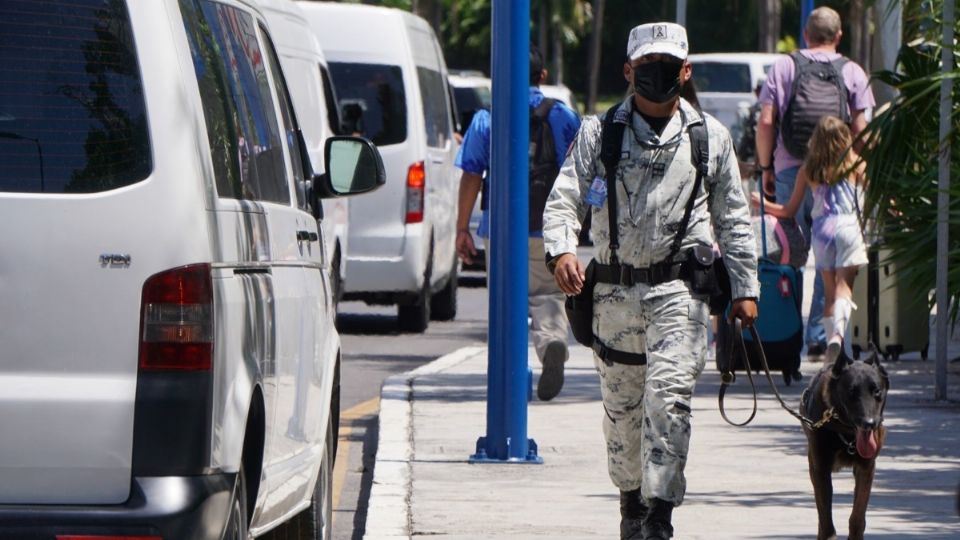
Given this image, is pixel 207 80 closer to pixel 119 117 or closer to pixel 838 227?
pixel 119 117

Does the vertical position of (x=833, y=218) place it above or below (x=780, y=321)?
above

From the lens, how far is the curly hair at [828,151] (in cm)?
1182

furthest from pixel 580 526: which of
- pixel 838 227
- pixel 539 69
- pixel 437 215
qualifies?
pixel 437 215

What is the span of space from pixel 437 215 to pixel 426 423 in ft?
22.1

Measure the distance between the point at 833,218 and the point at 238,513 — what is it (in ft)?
25.4

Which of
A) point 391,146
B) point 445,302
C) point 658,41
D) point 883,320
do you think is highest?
point 658,41

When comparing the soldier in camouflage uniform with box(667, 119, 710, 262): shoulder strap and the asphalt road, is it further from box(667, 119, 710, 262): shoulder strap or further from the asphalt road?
the asphalt road

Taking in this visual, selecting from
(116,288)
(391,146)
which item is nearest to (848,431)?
(116,288)

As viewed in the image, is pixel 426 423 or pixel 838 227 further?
pixel 838 227

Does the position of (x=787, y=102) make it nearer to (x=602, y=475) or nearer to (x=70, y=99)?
(x=602, y=475)

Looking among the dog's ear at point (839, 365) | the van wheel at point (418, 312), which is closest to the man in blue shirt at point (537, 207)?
the dog's ear at point (839, 365)

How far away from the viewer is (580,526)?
24.9 ft

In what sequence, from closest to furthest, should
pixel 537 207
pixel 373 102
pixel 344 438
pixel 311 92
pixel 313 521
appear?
1. pixel 313 521
2. pixel 344 438
3. pixel 537 207
4. pixel 311 92
5. pixel 373 102

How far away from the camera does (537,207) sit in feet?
35.6
